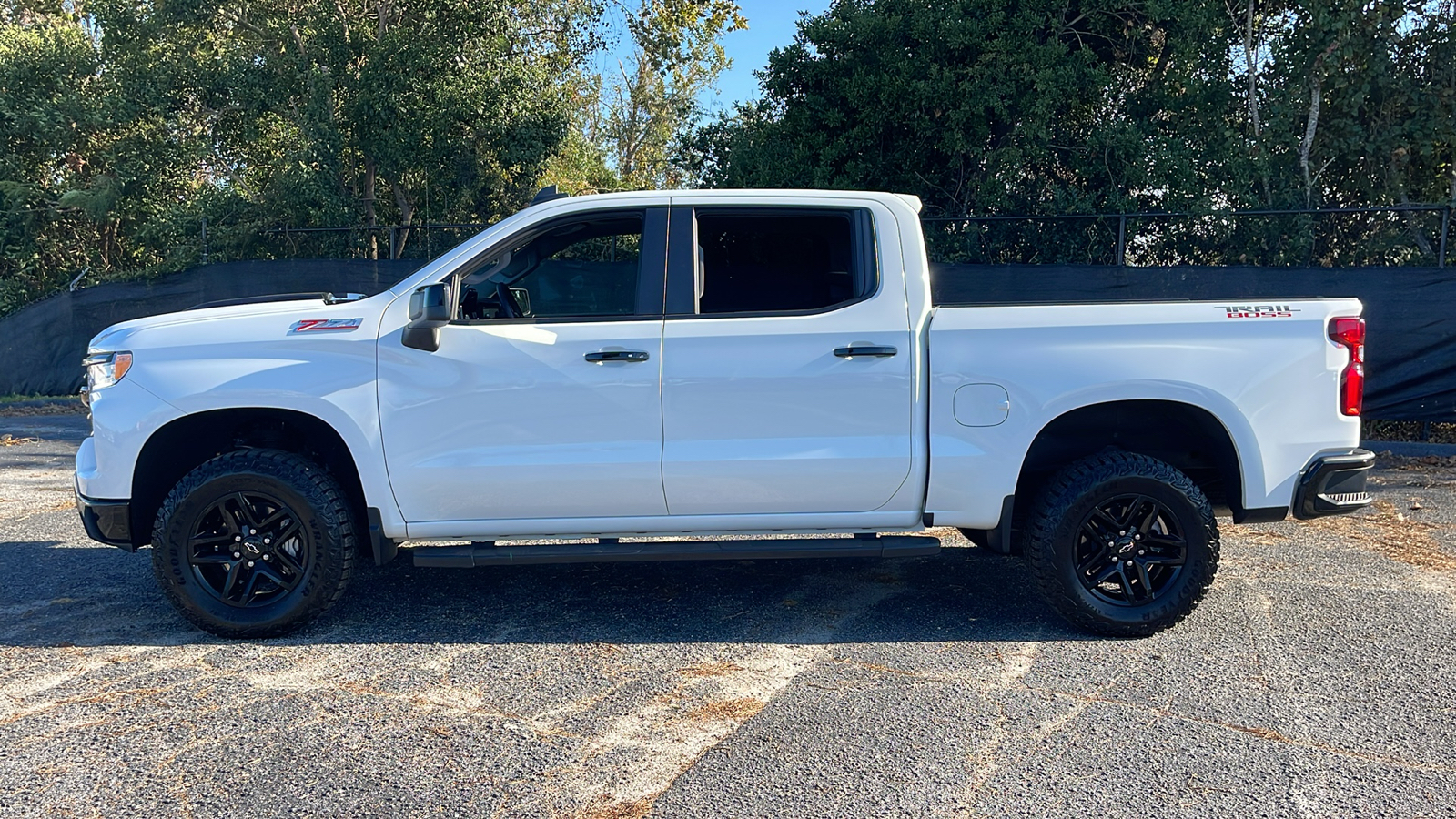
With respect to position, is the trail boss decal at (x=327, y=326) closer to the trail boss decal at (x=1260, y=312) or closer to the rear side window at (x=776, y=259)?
the rear side window at (x=776, y=259)

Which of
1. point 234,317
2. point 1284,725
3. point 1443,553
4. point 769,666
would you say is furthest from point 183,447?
point 1443,553

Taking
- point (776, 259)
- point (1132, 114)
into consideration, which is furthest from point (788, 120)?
point (776, 259)

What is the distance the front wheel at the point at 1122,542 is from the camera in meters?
4.73

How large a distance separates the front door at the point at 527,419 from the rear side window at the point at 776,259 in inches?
18.1

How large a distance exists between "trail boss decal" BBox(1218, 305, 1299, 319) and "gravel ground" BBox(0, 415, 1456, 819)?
141 cm

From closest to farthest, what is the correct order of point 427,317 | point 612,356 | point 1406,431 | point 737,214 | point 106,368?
1. point 427,317
2. point 612,356
3. point 106,368
4. point 737,214
5. point 1406,431

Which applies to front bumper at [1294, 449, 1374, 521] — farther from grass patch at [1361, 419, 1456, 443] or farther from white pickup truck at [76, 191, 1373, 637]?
grass patch at [1361, 419, 1456, 443]

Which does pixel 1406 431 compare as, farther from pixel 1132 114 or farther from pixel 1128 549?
pixel 1128 549

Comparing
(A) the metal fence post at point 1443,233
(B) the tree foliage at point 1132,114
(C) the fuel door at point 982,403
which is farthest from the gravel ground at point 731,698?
(B) the tree foliage at point 1132,114

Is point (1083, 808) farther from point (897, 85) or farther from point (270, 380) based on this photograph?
point (897, 85)

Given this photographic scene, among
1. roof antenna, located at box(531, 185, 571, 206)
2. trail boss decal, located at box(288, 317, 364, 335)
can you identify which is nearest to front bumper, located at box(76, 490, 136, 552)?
trail boss decal, located at box(288, 317, 364, 335)

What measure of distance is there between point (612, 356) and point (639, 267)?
1.58 feet

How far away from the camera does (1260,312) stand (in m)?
4.70

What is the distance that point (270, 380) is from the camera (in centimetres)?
466
